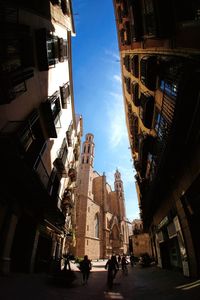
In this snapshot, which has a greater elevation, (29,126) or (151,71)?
(151,71)

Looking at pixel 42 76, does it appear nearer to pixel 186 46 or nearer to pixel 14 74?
pixel 14 74

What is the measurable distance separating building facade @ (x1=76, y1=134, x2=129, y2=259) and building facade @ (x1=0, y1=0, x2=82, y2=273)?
2938 centimetres

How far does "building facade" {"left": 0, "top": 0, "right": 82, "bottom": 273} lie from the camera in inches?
259

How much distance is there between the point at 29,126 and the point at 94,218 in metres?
44.9

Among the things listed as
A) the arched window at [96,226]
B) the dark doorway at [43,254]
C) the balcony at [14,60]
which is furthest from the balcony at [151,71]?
the arched window at [96,226]

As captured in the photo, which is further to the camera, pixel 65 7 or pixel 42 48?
pixel 65 7

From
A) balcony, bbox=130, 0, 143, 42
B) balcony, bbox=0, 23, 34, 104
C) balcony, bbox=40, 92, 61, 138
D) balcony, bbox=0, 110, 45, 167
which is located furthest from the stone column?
balcony, bbox=130, 0, 143, 42

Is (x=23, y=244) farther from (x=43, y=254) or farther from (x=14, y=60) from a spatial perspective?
(x=14, y=60)

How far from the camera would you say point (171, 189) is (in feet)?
32.7

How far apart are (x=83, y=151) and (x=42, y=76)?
48.5 meters

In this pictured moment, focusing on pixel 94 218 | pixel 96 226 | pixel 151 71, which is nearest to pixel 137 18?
pixel 151 71

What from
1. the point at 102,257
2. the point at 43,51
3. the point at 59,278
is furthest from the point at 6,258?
the point at 102,257

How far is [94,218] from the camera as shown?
159 ft

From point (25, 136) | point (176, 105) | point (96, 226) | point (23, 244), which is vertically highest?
point (176, 105)
